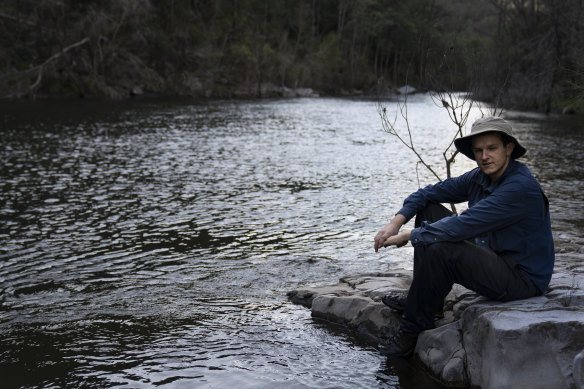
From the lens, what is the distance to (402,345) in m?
5.43

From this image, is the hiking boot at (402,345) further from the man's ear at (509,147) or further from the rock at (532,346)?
the man's ear at (509,147)

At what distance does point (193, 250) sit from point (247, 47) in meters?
63.8

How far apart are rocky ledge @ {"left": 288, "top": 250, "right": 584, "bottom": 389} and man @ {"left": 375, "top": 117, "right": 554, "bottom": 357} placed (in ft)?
0.79

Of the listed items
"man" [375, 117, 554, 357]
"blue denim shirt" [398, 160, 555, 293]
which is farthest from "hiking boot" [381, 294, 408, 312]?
"blue denim shirt" [398, 160, 555, 293]

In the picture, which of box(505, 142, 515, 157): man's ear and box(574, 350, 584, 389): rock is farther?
box(505, 142, 515, 157): man's ear

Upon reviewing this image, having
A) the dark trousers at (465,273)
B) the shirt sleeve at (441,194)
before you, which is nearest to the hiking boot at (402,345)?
the dark trousers at (465,273)

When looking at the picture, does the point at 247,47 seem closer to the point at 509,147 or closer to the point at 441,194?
the point at 441,194

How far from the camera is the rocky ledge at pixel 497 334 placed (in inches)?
171

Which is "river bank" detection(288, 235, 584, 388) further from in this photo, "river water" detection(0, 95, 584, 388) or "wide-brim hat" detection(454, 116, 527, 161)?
"wide-brim hat" detection(454, 116, 527, 161)

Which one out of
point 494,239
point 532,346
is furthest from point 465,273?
point 532,346

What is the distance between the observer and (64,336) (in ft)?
20.1

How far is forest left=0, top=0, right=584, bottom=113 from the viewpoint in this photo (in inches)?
1658

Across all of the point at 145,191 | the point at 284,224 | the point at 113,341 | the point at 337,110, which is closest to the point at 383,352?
the point at 113,341

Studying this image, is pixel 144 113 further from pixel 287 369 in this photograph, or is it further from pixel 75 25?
pixel 287 369
